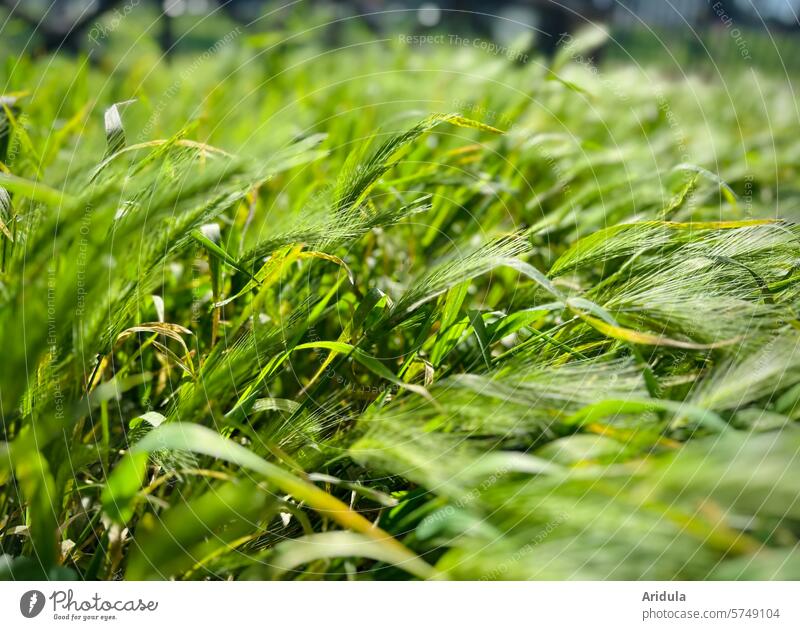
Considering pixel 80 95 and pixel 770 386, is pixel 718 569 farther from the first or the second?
pixel 80 95

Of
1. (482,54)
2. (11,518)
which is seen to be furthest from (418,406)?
(482,54)

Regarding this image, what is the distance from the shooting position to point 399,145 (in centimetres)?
75
